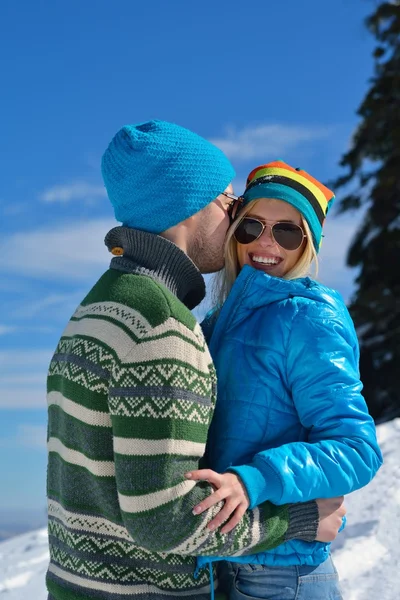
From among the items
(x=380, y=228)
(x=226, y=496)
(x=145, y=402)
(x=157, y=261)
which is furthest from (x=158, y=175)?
(x=380, y=228)

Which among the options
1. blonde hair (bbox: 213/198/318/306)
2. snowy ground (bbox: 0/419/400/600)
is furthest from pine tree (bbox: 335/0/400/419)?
blonde hair (bbox: 213/198/318/306)

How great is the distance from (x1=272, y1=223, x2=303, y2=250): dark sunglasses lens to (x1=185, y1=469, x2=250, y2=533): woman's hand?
97 centimetres

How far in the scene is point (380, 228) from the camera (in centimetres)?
1116

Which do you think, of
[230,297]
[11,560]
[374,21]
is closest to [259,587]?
[230,297]

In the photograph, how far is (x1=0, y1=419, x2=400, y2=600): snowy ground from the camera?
387 cm

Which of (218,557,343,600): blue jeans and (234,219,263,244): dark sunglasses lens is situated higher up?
(234,219,263,244): dark sunglasses lens

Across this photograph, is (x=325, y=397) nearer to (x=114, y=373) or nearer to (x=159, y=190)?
(x=114, y=373)

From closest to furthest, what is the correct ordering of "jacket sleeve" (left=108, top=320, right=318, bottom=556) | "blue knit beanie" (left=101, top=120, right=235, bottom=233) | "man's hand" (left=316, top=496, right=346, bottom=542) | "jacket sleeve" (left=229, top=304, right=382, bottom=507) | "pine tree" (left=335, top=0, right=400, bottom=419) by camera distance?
1. "jacket sleeve" (left=108, top=320, right=318, bottom=556)
2. "jacket sleeve" (left=229, top=304, right=382, bottom=507)
3. "man's hand" (left=316, top=496, right=346, bottom=542)
4. "blue knit beanie" (left=101, top=120, right=235, bottom=233)
5. "pine tree" (left=335, top=0, right=400, bottom=419)

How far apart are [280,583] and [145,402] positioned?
76cm

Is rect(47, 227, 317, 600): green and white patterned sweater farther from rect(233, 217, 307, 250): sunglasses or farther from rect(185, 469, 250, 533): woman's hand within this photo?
rect(233, 217, 307, 250): sunglasses

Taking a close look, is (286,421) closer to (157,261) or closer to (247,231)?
(157,261)

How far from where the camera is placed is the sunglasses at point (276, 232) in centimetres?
262

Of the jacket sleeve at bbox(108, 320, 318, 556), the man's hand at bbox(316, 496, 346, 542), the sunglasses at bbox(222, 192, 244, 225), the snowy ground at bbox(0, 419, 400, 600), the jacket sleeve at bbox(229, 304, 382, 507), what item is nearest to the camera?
the jacket sleeve at bbox(108, 320, 318, 556)

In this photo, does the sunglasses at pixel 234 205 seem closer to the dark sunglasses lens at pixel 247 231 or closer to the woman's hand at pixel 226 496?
the dark sunglasses lens at pixel 247 231
